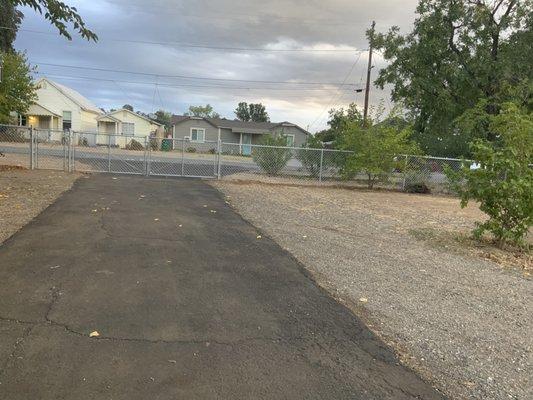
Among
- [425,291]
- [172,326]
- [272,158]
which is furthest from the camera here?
[272,158]

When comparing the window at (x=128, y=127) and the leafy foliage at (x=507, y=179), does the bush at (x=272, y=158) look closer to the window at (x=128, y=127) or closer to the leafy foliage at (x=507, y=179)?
the leafy foliage at (x=507, y=179)

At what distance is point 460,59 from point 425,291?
922 inches

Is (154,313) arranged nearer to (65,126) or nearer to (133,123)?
(65,126)

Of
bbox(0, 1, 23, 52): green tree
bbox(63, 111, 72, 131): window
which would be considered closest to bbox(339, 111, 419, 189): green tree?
bbox(0, 1, 23, 52): green tree

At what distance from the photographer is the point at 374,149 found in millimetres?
18188

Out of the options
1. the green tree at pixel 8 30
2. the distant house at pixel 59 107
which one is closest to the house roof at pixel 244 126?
the distant house at pixel 59 107

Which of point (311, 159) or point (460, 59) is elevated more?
point (460, 59)

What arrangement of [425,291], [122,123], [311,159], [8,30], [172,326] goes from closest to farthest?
[172,326] < [425,291] < [311,159] < [8,30] < [122,123]

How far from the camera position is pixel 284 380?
10.9 feet

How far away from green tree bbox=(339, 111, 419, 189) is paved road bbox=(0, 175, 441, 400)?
11768mm

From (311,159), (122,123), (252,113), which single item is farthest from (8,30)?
(252,113)

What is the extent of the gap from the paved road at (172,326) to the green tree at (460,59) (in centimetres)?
2140

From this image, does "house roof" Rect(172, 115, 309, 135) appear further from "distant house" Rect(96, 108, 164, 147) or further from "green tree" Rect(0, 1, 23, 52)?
"green tree" Rect(0, 1, 23, 52)

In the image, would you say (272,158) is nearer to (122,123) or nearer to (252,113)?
(122,123)
